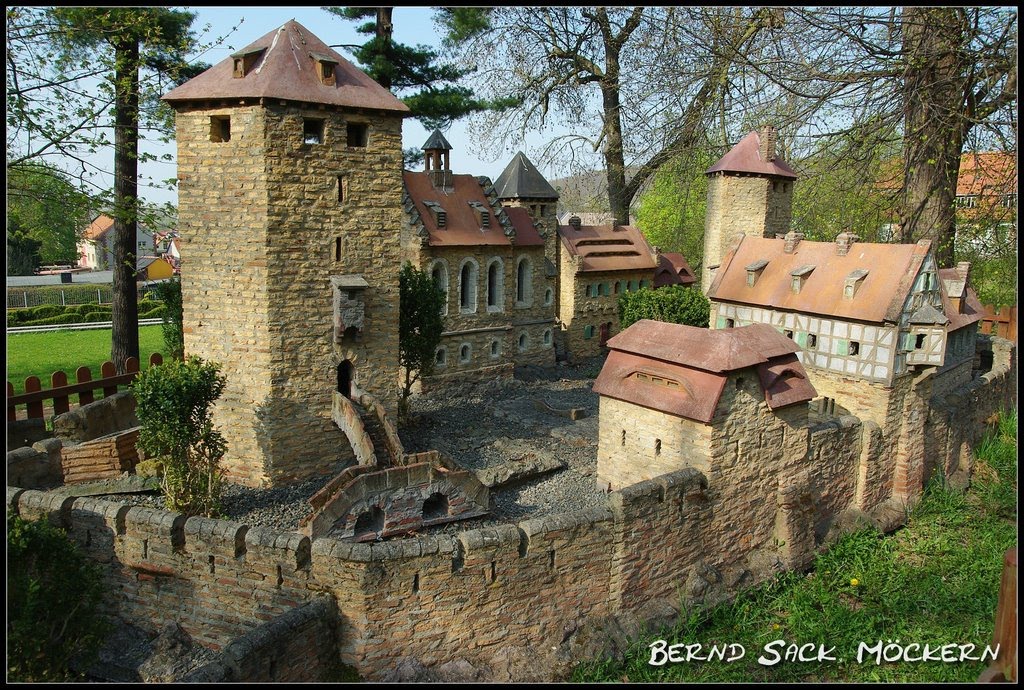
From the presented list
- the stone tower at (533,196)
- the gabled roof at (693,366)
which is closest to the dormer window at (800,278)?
the gabled roof at (693,366)

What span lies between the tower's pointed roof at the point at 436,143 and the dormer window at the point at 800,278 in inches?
466

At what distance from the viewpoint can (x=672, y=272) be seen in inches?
1240

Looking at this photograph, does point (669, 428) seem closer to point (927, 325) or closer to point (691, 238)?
point (927, 325)

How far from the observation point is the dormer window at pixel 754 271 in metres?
17.9

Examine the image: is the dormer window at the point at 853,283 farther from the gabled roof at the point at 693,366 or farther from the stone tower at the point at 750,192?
the stone tower at the point at 750,192

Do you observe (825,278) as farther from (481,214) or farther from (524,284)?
(524,284)

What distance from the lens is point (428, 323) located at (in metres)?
18.4

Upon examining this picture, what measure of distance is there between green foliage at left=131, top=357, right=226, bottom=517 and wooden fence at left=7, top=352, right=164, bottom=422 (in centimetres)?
416

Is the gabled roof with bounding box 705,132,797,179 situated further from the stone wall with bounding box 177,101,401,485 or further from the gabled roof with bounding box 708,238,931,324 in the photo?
the stone wall with bounding box 177,101,401,485

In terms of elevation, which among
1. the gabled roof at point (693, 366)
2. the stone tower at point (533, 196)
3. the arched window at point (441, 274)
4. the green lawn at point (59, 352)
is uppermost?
the stone tower at point (533, 196)

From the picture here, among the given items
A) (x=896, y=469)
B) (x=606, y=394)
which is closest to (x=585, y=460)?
(x=606, y=394)

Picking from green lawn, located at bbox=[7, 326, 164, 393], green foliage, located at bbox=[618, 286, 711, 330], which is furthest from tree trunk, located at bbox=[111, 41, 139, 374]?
green foliage, located at bbox=[618, 286, 711, 330]

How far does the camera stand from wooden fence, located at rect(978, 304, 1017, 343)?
2859 centimetres

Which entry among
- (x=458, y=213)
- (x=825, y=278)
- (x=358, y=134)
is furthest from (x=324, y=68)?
(x=458, y=213)
